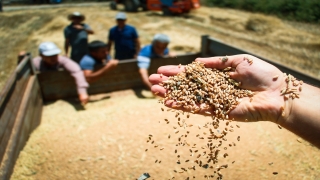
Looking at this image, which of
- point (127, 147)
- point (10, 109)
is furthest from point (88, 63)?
point (127, 147)

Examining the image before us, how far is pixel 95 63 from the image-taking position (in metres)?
5.08

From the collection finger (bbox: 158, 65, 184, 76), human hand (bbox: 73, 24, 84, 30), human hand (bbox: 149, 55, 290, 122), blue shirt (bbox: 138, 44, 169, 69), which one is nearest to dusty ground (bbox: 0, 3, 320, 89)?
human hand (bbox: 73, 24, 84, 30)

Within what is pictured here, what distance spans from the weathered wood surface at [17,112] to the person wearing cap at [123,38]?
1.85 m

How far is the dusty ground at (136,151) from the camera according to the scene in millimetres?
3021

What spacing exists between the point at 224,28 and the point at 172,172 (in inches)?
392

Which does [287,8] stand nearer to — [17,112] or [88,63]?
[88,63]

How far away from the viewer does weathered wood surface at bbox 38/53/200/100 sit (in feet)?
16.2

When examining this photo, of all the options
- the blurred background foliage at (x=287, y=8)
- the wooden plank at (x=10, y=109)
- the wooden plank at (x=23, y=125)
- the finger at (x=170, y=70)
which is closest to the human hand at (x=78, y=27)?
the wooden plank at (x=23, y=125)

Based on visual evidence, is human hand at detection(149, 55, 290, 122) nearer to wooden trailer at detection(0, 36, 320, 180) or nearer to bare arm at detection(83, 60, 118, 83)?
wooden trailer at detection(0, 36, 320, 180)

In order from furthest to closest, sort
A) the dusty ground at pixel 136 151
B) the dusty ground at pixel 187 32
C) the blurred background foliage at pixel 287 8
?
the blurred background foliage at pixel 287 8 → the dusty ground at pixel 187 32 → the dusty ground at pixel 136 151

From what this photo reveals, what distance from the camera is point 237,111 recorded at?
2582 millimetres

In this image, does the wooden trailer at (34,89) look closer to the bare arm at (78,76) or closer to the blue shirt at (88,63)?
the bare arm at (78,76)

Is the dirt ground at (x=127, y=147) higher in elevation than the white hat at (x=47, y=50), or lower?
lower

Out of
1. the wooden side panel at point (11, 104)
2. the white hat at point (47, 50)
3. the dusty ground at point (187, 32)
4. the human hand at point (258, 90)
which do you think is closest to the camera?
the human hand at point (258, 90)
